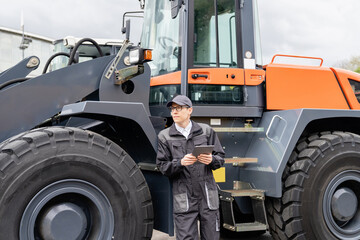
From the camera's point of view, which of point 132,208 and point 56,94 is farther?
point 56,94

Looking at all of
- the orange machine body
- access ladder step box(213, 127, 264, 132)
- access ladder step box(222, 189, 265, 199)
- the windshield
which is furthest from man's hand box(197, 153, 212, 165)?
the windshield

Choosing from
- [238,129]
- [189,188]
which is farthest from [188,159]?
[238,129]

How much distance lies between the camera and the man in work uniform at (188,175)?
3.54 metres

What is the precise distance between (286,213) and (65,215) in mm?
2123

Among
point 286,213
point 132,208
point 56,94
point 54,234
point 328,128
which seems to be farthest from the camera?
point 328,128

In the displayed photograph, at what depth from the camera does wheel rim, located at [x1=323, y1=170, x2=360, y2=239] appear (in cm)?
434

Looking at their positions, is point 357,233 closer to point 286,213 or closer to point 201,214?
point 286,213

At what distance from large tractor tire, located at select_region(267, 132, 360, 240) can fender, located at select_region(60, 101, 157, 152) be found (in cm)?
147

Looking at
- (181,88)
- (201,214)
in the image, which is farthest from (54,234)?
(181,88)

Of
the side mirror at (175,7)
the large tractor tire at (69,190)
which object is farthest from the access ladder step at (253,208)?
the side mirror at (175,7)

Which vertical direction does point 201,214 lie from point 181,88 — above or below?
below

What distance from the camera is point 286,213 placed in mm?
4180

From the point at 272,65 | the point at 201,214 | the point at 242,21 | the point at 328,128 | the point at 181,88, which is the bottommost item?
the point at 201,214

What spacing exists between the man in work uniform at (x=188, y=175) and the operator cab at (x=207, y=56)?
659 millimetres
